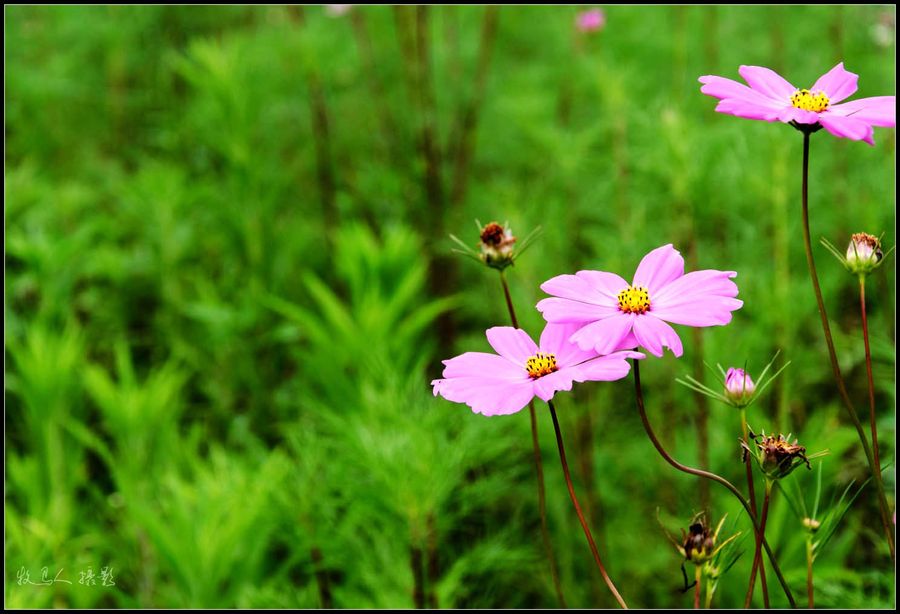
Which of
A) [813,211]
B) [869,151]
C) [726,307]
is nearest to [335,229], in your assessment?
[813,211]

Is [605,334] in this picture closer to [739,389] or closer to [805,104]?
[739,389]

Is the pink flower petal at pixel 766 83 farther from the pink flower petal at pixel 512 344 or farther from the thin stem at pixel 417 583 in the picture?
the thin stem at pixel 417 583

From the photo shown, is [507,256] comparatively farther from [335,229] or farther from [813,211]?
[335,229]

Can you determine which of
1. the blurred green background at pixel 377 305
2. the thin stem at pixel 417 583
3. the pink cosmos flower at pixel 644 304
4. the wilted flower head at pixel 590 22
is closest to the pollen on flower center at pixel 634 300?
the pink cosmos flower at pixel 644 304

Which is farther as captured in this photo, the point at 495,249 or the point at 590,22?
the point at 590,22

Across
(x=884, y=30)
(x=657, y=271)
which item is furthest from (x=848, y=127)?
(x=884, y=30)

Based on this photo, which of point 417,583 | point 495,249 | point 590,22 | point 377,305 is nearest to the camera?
point 495,249
